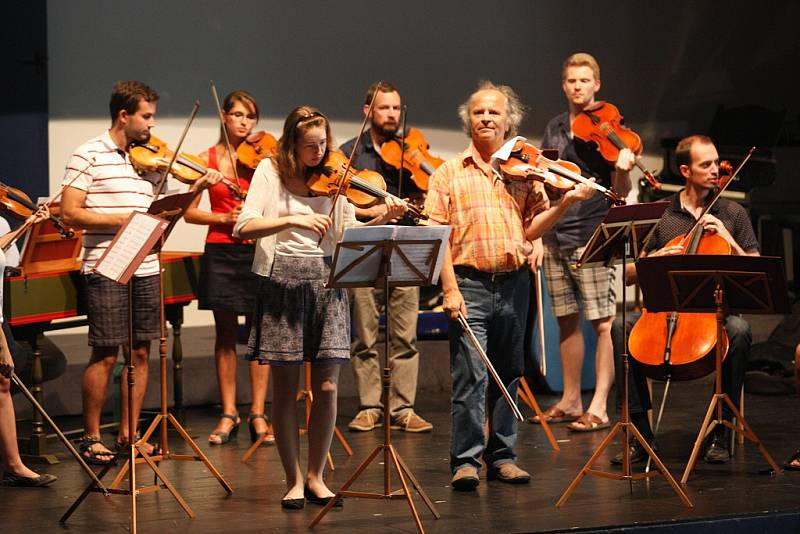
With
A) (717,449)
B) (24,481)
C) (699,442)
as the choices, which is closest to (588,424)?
(717,449)

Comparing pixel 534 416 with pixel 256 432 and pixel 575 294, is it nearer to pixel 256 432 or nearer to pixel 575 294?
pixel 575 294

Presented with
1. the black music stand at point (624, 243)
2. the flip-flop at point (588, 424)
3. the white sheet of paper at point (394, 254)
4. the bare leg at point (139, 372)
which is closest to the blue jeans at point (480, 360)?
the black music stand at point (624, 243)

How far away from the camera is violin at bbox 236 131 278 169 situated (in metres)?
5.97

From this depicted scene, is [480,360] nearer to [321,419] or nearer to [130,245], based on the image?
[321,419]

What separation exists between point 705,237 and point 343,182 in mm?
1722

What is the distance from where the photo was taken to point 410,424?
6.24 meters

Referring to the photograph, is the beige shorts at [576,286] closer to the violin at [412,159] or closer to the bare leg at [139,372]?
the violin at [412,159]

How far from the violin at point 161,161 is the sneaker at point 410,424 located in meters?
1.52

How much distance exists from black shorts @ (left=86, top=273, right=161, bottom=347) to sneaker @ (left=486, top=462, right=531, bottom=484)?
151 cm

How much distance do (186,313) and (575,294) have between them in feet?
10.00

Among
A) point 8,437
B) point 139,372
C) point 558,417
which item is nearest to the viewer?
point 8,437

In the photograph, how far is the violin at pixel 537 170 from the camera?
4.82 meters

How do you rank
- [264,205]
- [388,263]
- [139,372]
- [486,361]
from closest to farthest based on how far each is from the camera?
[388,263], [264,205], [486,361], [139,372]

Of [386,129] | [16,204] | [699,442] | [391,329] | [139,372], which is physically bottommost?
[699,442]
